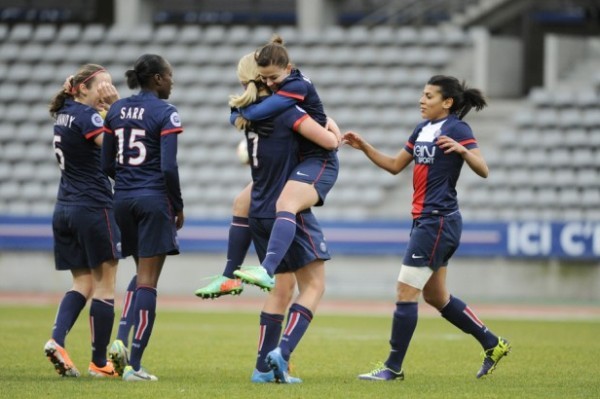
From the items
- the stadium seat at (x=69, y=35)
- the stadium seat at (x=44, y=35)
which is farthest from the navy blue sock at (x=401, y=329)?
the stadium seat at (x=44, y=35)

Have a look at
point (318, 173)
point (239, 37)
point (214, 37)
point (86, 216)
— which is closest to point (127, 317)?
point (86, 216)

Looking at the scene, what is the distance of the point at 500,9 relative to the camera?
26328 millimetres

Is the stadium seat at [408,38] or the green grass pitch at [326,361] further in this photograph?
the stadium seat at [408,38]

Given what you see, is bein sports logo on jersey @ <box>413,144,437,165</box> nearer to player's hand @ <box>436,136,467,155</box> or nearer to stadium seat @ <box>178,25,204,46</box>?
player's hand @ <box>436,136,467,155</box>

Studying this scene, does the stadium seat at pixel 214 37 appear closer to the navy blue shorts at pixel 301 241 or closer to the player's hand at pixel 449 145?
the player's hand at pixel 449 145

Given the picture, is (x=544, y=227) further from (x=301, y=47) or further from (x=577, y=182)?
(x=301, y=47)

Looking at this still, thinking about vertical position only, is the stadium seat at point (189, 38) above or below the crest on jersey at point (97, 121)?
above

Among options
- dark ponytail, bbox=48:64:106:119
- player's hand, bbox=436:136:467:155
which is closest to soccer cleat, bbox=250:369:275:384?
player's hand, bbox=436:136:467:155

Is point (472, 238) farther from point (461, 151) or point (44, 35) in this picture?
point (461, 151)

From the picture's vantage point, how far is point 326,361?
9.91 meters

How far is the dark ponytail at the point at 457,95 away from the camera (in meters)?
8.51

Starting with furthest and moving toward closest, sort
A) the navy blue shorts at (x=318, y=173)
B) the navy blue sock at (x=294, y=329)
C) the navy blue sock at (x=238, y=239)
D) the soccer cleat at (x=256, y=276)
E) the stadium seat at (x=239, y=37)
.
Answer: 1. the stadium seat at (x=239, y=37)
2. the navy blue sock at (x=238, y=239)
3. the navy blue shorts at (x=318, y=173)
4. the navy blue sock at (x=294, y=329)
5. the soccer cleat at (x=256, y=276)

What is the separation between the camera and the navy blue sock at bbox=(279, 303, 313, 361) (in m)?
7.75

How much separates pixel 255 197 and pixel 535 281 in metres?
12.6
